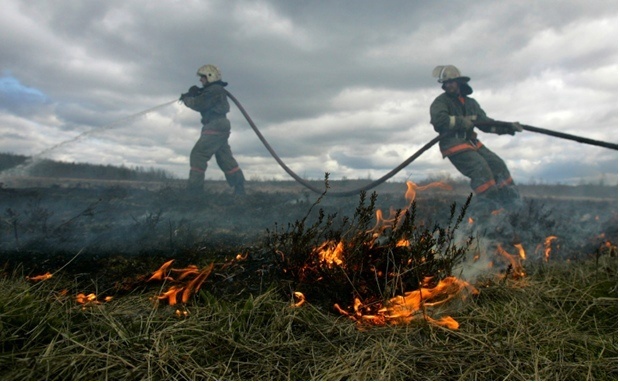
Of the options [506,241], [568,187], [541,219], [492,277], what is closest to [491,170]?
[541,219]

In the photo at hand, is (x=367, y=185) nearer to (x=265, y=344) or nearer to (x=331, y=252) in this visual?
(x=331, y=252)

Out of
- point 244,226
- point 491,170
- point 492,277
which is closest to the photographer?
point 492,277

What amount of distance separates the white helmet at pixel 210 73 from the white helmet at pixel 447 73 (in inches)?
114

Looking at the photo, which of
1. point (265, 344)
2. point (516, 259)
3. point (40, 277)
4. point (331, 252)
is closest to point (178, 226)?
point (40, 277)

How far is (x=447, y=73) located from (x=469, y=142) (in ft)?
4.27

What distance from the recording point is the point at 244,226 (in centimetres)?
Answer: 542

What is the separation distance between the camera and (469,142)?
6.68 meters

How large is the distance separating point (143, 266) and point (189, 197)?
2673mm

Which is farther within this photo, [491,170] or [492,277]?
[491,170]

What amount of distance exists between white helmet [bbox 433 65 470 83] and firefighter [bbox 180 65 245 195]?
288 cm

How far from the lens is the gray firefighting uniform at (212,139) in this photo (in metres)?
5.41

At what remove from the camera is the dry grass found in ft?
7.38

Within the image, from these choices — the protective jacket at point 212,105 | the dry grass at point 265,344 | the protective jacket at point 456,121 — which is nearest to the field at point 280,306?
the dry grass at point 265,344

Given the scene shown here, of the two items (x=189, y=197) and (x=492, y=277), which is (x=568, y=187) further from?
(x=189, y=197)
